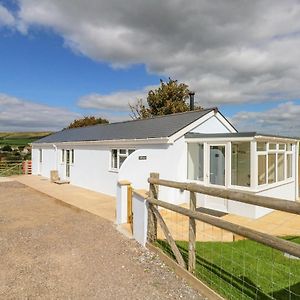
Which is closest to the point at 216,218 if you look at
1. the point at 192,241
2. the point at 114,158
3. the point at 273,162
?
the point at 192,241

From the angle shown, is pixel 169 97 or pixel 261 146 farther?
pixel 169 97

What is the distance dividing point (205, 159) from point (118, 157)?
Answer: 17.1ft

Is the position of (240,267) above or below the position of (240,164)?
below

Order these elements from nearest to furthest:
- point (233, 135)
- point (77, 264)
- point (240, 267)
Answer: point (240, 267), point (77, 264), point (233, 135)

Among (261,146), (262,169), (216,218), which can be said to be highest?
(261,146)

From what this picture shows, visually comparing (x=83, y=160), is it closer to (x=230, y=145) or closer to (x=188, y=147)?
(x=188, y=147)

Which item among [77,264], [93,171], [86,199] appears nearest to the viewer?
[77,264]

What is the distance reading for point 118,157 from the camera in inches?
640

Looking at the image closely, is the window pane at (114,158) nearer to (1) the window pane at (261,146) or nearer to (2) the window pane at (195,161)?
(2) the window pane at (195,161)

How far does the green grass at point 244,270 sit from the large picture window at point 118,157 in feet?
28.1

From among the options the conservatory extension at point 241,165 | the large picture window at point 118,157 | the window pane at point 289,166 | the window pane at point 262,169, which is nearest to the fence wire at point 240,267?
the conservatory extension at point 241,165

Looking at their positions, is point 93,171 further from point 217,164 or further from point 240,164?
point 240,164

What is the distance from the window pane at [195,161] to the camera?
13.5m

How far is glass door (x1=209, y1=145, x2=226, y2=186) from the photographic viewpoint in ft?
41.7
